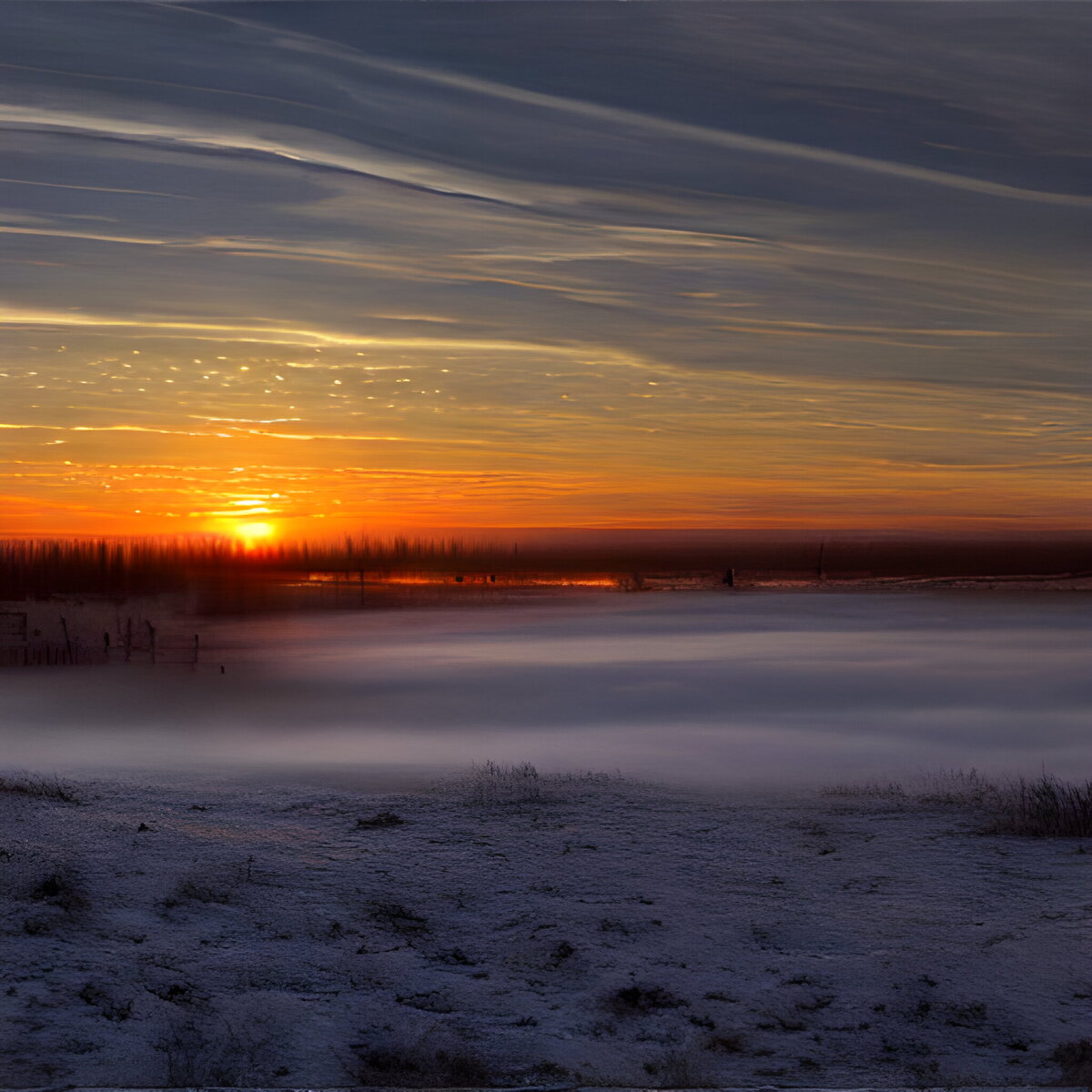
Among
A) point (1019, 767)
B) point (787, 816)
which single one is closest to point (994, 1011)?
point (787, 816)

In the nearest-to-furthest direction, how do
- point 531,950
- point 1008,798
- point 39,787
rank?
point 531,950 < point 39,787 < point 1008,798

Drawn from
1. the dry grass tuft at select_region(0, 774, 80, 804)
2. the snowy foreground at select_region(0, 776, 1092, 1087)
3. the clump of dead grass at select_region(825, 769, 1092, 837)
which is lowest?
the clump of dead grass at select_region(825, 769, 1092, 837)

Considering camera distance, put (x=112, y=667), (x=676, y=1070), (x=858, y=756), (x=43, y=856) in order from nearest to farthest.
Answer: (x=676, y=1070) < (x=43, y=856) < (x=858, y=756) < (x=112, y=667)

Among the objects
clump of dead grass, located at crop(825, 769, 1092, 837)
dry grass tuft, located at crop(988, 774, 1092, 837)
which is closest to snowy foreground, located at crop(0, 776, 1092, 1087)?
dry grass tuft, located at crop(988, 774, 1092, 837)

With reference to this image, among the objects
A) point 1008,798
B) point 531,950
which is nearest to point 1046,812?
point 1008,798

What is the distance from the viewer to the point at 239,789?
15.6 m

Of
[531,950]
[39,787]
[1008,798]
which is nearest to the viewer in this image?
[531,950]

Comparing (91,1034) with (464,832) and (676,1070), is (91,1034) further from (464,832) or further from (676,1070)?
(464,832)

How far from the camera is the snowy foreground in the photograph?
7418 millimetres

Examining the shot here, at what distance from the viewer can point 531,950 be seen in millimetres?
9312

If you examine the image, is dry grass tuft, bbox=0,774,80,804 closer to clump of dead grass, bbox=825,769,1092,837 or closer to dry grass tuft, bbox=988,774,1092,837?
clump of dead grass, bbox=825,769,1092,837

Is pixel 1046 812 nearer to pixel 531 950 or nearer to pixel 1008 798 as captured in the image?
pixel 1008 798

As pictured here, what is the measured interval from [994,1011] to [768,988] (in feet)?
5.07

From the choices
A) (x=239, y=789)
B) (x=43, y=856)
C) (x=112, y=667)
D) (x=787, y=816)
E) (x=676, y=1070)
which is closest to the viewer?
(x=676, y=1070)
